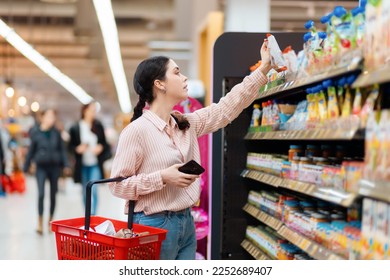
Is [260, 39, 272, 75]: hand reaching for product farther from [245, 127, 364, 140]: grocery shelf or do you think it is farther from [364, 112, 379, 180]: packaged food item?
[364, 112, 379, 180]: packaged food item

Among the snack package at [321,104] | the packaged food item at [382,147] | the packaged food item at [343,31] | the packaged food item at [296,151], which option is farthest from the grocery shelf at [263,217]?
the packaged food item at [382,147]

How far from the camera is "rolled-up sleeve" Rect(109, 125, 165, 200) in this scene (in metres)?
2.91

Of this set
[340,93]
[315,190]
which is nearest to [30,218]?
→ [315,190]

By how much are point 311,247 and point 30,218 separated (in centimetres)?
766

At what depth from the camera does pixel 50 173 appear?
836 cm

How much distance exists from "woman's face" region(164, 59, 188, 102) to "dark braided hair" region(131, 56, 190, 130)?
0.07ft

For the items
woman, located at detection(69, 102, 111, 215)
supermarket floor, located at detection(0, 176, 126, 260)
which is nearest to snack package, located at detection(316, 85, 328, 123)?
supermarket floor, located at detection(0, 176, 126, 260)

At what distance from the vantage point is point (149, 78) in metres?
3.14

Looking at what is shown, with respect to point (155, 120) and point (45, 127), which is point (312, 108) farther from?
point (45, 127)

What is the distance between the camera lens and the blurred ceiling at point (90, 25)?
44.3 ft

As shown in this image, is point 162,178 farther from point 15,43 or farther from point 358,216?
point 15,43

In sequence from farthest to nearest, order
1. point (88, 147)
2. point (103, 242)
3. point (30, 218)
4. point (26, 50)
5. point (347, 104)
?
point (26, 50) → point (30, 218) → point (88, 147) → point (103, 242) → point (347, 104)

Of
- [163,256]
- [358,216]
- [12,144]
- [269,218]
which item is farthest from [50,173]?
[12,144]
